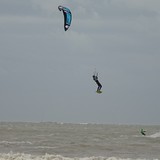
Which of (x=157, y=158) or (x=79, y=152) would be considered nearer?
(x=157, y=158)

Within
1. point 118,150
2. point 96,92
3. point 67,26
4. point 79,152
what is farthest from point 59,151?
point 67,26

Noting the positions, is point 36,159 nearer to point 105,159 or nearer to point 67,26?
point 105,159

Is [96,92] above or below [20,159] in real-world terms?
above

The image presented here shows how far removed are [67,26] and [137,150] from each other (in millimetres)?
12142

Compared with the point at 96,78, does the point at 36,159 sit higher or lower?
lower

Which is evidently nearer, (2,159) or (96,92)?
(96,92)

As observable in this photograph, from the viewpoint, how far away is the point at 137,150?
83.6 feet

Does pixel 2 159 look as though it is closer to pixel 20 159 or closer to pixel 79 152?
pixel 20 159

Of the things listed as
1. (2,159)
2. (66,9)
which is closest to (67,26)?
(66,9)

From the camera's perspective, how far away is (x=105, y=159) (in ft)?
63.7

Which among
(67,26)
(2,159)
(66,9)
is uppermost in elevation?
(66,9)

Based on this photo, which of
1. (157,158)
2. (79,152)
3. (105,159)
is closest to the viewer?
(105,159)

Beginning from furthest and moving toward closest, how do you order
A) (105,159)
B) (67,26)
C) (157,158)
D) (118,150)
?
(118,150), (157,158), (105,159), (67,26)

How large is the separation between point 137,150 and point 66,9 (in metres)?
11.8
